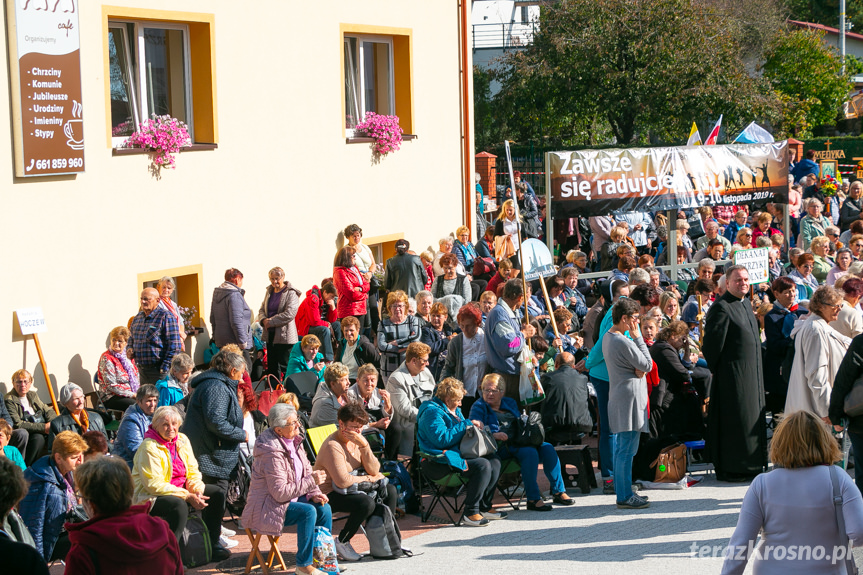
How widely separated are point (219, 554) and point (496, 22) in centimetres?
4535

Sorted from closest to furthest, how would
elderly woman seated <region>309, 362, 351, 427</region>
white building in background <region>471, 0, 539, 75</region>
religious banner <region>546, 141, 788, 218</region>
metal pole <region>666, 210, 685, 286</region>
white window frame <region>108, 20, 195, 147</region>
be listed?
elderly woman seated <region>309, 362, 351, 427</region> → white window frame <region>108, 20, 195, 147</region> → religious banner <region>546, 141, 788, 218</region> → metal pole <region>666, 210, 685, 286</region> → white building in background <region>471, 0, 539, 75</region>

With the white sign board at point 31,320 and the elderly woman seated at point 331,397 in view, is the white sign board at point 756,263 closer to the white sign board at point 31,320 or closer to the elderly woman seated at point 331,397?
the elderly woman seated at point 331,397

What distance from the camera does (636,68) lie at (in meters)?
34.1

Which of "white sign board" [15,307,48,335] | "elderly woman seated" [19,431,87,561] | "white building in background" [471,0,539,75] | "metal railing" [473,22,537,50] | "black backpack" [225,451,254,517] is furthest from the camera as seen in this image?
"metal railing" [473,22,537,50]

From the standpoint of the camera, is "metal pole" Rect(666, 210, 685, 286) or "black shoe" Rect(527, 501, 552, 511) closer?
"black shoe" Rect(527, 501, 552, 511)

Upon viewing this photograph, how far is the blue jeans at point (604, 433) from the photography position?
1002cm

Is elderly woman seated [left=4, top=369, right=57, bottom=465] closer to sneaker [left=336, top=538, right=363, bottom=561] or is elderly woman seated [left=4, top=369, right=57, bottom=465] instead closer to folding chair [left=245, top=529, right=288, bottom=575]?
folding chair [left=245, top=529, right=288, bottom=575]

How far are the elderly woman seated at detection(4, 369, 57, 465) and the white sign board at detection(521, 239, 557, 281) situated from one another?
19.0 feet

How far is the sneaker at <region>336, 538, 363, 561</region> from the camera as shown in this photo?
8.52 metres

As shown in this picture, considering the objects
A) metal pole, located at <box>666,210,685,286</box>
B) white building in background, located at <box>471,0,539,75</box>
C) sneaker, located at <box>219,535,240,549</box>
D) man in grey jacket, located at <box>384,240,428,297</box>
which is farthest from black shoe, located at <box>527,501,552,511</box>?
white building in background, located at <box>471,0,539,75</box>

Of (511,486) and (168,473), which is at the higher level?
(168,473)

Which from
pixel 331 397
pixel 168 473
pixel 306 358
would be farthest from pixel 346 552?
pixel 306 358

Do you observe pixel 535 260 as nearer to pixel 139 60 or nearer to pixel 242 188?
pixel 242 188

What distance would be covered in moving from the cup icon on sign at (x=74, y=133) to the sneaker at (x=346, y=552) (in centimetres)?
558
